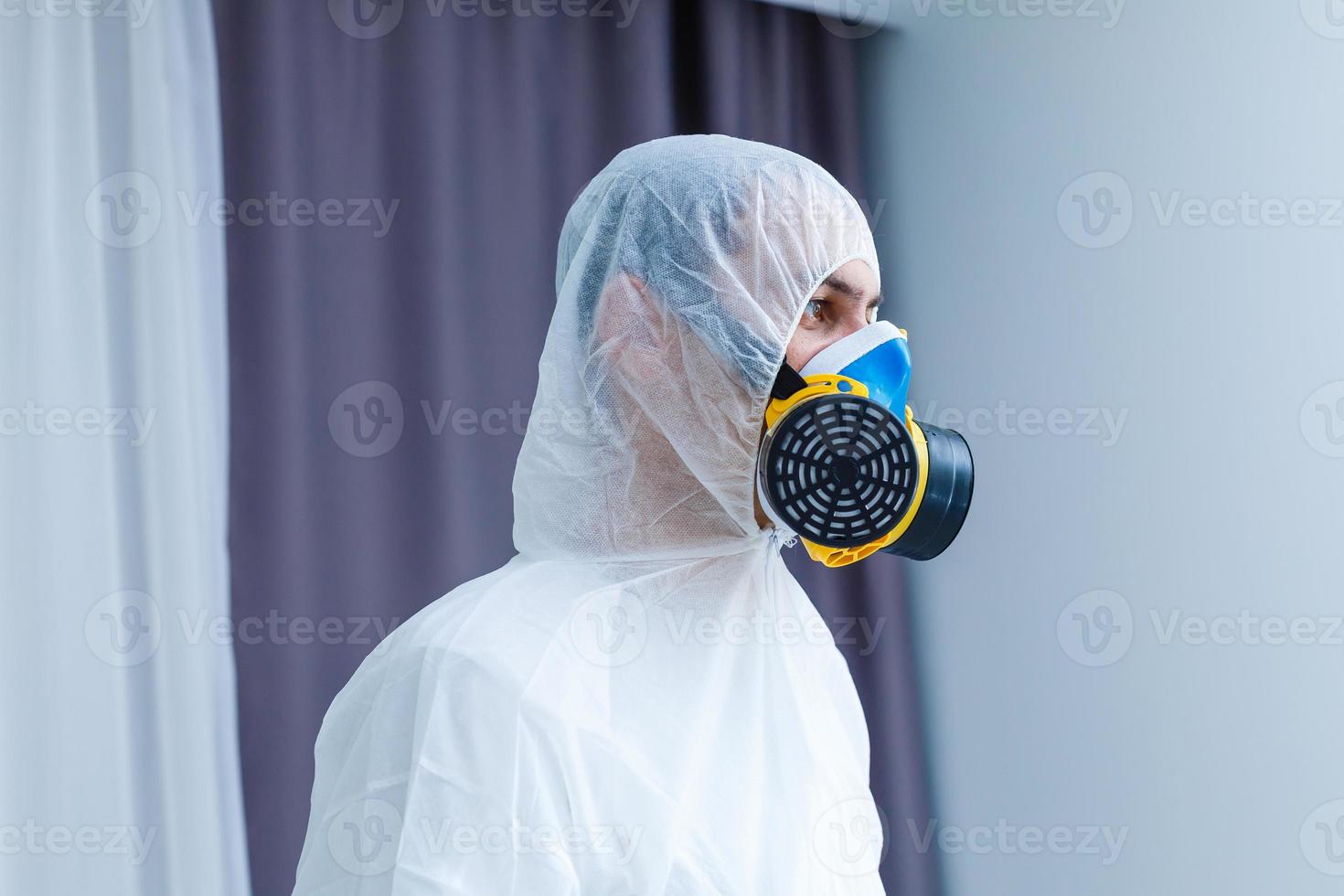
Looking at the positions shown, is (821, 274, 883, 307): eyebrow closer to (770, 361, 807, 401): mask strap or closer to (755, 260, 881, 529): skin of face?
(755, 260, 881, 529): skin of face

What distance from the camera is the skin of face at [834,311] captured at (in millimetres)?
Result: 1090

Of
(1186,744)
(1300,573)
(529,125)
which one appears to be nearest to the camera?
(1300,573)

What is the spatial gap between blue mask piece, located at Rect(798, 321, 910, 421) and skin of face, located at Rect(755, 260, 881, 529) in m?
0.02

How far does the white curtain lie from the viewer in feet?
5.64

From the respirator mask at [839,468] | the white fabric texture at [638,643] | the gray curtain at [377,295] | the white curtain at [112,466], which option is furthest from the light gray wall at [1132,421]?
the white curtain at [112,466]

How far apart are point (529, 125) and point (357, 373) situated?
630 mm

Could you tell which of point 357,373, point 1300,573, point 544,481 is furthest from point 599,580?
point 1300,573

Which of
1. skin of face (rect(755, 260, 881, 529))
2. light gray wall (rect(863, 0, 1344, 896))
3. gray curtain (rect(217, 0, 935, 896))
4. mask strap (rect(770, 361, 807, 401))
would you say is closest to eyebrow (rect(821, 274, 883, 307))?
skin of face (rect(755, 260, 881, 529))

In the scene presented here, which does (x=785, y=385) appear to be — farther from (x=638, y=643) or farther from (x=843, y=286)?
(x=638, y=643)

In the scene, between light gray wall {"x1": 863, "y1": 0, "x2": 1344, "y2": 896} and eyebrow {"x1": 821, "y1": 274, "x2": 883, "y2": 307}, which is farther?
light gray wall {"x1": 863, "y1": 0, "x2": 1344, "y2": 896}

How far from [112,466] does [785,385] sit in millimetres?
1278

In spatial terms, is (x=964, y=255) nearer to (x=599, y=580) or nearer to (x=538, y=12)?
(x=538, y=12)

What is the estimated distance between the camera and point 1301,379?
5.71ft

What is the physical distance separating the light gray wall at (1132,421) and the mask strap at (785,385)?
3.59 ft
